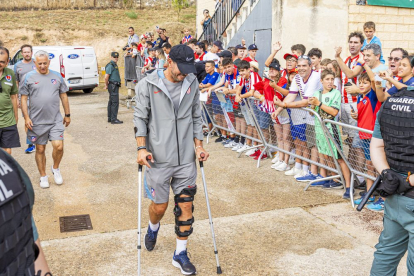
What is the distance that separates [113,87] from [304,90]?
6.71m

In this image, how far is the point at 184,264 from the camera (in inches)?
170

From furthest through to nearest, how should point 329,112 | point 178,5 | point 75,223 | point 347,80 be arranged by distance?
1. point 178,5
2. point 347,80
3. point 329,112
4. point 75,223

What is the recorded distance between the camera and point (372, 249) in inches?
190

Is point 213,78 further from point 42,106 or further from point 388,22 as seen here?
point 388,22

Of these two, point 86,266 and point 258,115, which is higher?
point 258,115

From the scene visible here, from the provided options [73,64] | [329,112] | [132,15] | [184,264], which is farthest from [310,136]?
[132,15]

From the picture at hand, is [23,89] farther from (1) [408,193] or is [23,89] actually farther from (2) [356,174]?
(1) [408,193]

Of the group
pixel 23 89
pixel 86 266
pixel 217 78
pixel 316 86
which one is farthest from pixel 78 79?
pixel 86 266

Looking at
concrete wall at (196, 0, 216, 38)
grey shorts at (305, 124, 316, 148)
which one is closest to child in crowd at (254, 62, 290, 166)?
grey shorts at (305, 124, 316, 148)

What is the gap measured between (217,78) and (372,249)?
5724mm

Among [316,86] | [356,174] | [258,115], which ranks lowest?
[356,174]

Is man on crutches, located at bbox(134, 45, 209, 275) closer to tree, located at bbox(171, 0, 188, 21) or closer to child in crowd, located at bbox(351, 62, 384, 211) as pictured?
child in crowd, located at bbox(351, 62, 384, 211)

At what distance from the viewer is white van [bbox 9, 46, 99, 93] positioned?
702 inches

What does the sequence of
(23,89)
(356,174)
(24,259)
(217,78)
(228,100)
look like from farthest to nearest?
(217,78) < (228,100) < (23,89) < (356,174) < (24,259)
